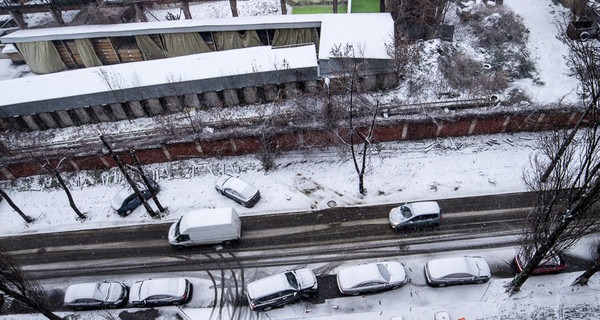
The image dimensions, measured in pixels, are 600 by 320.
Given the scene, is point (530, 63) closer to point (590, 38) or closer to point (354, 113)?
point (590, 38)

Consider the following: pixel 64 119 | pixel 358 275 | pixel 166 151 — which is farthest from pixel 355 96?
pixel 64 119

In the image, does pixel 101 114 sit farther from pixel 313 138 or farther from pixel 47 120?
pixel 313 138

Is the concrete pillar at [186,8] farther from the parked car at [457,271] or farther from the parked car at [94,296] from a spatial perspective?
the parked car at [457,271]

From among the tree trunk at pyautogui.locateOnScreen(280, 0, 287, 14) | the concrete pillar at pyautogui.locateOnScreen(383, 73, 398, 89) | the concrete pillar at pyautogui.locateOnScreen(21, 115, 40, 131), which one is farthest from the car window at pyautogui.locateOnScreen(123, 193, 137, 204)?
the tree trunk at pyautogui.locateOnScreen(280, 0, 287, 14)

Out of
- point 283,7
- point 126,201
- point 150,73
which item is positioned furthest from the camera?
point 283,7

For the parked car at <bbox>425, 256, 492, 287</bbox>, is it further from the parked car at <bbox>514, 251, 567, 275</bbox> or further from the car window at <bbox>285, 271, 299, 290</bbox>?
the car window at <bbox>285, 271, 299, 290</bbox>
